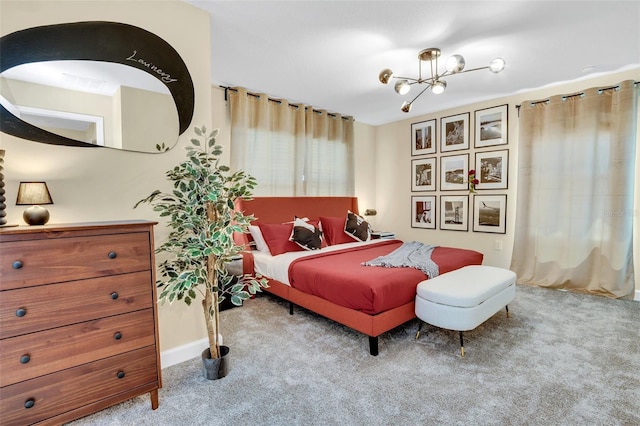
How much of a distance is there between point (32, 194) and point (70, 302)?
633 millimetres

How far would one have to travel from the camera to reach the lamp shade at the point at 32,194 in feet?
5.16

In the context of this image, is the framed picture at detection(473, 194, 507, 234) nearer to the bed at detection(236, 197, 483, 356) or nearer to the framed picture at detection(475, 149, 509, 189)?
the framed picture at detection(475, 149, 509, 189)

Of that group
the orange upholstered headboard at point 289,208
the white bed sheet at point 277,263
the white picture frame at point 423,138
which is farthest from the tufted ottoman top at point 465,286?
the white picture frame at point 423,138

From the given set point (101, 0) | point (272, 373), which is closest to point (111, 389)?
point (272, 373)

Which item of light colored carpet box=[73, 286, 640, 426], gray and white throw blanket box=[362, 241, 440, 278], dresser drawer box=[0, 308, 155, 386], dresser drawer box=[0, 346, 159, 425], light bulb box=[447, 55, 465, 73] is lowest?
light colored carpet box=[73, 286, 640, 426]

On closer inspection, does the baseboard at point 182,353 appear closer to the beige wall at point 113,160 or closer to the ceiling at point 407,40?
the beige wall at point 113,160

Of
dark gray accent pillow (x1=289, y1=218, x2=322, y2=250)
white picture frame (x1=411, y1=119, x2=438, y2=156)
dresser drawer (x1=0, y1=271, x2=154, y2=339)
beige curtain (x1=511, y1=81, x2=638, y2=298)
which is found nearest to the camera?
dresser drawer (x1=0, y1=271, x2=154, y2=339)

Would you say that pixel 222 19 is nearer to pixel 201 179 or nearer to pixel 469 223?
pixel 201 179

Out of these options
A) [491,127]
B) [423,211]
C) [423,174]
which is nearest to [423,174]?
[423,174]

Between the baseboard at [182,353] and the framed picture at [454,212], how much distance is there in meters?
4.03

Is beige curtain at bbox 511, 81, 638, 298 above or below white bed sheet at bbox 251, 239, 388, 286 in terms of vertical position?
above

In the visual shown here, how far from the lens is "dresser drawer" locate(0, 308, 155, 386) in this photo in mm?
1348

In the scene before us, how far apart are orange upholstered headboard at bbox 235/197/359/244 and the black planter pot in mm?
1845

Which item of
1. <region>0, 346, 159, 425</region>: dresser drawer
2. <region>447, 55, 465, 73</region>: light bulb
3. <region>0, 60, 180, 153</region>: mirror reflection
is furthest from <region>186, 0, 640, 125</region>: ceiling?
<region>0, 346, 159, 425</region>: dresser drawer
